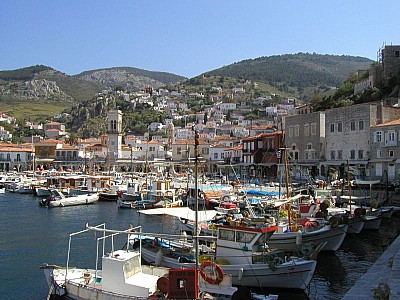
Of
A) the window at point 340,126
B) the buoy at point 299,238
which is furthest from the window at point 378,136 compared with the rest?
the buoy at point 299,238

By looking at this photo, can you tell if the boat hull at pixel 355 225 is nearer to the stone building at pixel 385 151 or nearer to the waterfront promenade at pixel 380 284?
the waterfront promenade at pixel 380 284

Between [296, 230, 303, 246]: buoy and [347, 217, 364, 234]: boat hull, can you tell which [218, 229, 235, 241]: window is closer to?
[296, 230, 303, 246]: buoy

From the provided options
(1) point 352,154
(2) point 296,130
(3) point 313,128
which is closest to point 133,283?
(1) point 352,154

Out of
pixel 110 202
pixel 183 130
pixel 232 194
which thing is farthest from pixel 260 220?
pixel 183 130

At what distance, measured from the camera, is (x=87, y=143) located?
4766 inches

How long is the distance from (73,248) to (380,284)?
1880cm

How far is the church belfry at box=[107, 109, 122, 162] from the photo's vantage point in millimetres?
99875

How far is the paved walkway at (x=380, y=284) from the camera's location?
11875 millimetres

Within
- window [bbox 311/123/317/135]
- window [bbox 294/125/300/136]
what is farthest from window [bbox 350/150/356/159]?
window [bbox 294/125/300/136]

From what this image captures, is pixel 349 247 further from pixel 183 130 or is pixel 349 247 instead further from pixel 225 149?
pixel 183 130

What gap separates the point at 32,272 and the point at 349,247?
1723cm

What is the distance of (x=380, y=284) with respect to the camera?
13094mm

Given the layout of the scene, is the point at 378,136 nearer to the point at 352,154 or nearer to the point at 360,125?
the point at 360,125

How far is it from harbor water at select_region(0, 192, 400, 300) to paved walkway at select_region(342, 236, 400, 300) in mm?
1958
